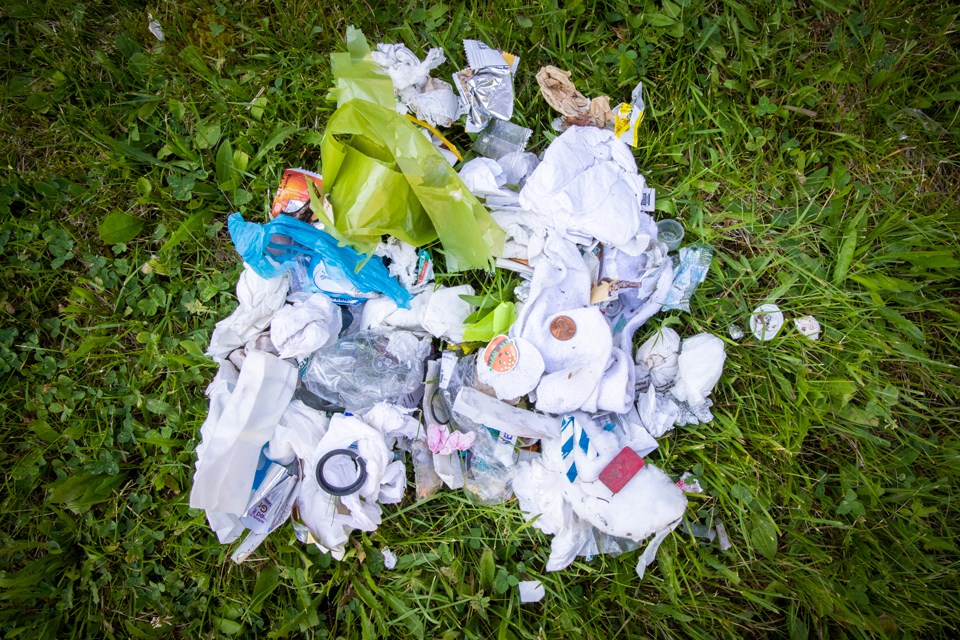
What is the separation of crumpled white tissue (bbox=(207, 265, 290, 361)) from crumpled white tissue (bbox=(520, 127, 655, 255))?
88cm

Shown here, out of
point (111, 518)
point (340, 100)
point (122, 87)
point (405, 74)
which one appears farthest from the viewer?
point (122, 87)

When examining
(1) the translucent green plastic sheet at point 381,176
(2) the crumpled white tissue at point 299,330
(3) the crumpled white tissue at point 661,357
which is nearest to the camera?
(1) the translucent green plastic sheet at point 381,176

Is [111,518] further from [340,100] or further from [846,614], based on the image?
[846,614]

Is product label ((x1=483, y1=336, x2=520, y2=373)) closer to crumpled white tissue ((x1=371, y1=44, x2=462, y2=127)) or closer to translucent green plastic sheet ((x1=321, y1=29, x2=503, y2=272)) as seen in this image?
translucent green plastic sheet ((x1=321, y1=29, x2=503, y2=272))

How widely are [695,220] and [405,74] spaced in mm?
1123

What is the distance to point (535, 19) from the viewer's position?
6.54 ft

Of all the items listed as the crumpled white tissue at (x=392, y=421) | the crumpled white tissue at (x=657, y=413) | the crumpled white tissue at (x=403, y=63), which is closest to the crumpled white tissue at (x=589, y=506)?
the crumpled white tissue at (x=657, y=413)

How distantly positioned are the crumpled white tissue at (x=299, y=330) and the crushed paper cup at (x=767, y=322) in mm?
1482

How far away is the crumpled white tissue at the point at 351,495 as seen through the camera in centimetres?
177

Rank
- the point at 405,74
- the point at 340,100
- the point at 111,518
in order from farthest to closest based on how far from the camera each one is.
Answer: the point at 111,518
the point at 405,74
the point at 340,100

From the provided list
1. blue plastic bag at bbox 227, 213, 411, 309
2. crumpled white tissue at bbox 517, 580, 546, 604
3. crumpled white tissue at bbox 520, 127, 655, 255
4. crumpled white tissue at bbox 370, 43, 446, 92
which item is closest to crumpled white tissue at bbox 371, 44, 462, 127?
crumpled white tissue at bbox 370, 43, 446, 92

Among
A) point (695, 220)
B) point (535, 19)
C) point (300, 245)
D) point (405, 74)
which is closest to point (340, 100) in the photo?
point (405, 74)

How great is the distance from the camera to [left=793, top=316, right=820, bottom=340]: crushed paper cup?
191cm

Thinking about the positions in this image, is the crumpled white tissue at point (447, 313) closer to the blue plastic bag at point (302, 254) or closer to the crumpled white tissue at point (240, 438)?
the blue plastic bag at point (302, 254)
